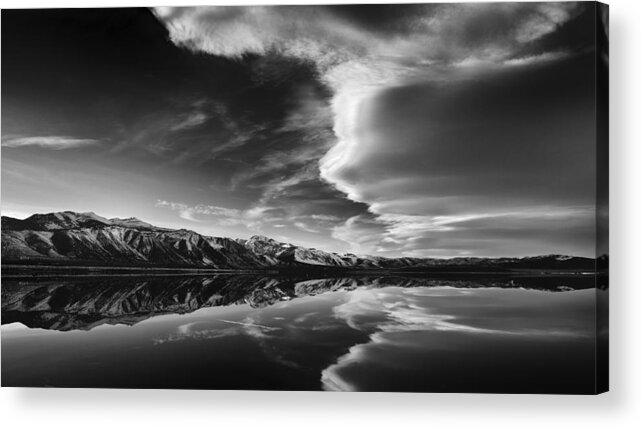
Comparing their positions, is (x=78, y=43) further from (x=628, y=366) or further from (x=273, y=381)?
(x=628, y=366)

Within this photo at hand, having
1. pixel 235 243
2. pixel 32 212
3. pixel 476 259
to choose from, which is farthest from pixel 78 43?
pixel 476 259

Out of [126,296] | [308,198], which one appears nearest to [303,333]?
[308,198]

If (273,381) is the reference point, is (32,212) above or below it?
above

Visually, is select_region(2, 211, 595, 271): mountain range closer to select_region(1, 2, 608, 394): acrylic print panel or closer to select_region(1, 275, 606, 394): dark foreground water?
select_region(1, 2, 608, 394): acrylic print panel

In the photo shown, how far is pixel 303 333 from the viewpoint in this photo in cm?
479

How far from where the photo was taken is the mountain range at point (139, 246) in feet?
15.9

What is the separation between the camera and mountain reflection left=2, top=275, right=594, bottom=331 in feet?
16.0

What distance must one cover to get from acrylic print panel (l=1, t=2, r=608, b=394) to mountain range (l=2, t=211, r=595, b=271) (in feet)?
0.04

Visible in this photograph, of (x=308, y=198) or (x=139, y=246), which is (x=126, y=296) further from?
(x=308, y=198)

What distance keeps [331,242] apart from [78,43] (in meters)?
1.95

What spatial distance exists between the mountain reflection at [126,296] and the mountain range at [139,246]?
4.0 inches

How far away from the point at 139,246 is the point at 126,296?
1.02 feet

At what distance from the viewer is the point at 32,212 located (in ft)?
16.1

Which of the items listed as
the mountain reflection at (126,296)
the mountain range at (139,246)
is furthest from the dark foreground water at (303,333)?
the mountain range at (139,246)
